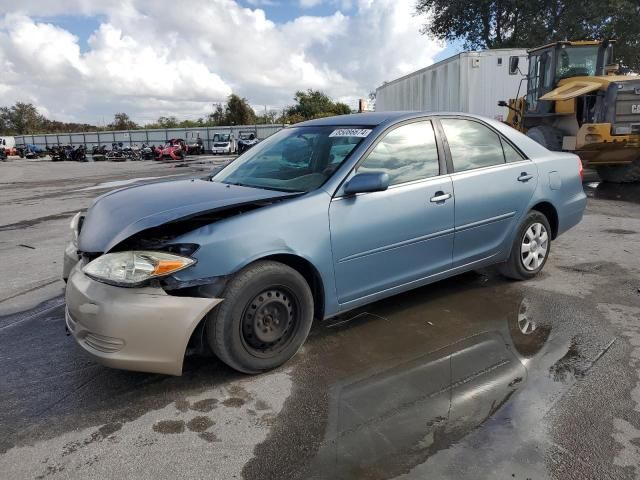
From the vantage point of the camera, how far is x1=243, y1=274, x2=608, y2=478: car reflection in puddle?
243 centimetres

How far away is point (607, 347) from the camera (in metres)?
3.47

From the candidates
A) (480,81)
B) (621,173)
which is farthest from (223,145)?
(621,173)

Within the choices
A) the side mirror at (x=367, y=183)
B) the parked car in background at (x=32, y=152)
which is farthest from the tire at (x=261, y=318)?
the parked car in background at (x=32, y=152)

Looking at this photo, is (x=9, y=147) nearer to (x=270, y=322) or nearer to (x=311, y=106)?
(x=311, y=106)

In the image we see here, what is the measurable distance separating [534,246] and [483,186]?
1033mm

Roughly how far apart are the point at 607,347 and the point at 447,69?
1528 cm

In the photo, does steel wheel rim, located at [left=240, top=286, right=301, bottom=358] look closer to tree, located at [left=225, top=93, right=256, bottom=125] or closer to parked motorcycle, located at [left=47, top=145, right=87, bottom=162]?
parked motorcycle, located at [left=47, top=145, right=87, bottom=162]

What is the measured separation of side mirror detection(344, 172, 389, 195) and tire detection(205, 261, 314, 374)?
2.18 feet

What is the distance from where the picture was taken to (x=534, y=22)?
1099 inches

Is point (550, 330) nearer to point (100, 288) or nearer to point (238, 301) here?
point (238, 301)

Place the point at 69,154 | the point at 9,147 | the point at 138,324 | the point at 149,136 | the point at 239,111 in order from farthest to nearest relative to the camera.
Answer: the point at 239,111 < the point at 149,136 < the point at 9,147 < the point at 69,154 < the point at 138,324

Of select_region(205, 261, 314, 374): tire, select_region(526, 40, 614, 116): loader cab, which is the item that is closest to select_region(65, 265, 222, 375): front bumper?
select_region(205, 261, 314, 374): tire

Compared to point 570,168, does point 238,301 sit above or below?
below

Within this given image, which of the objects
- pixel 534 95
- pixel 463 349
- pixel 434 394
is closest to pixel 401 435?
pixel 434 394
